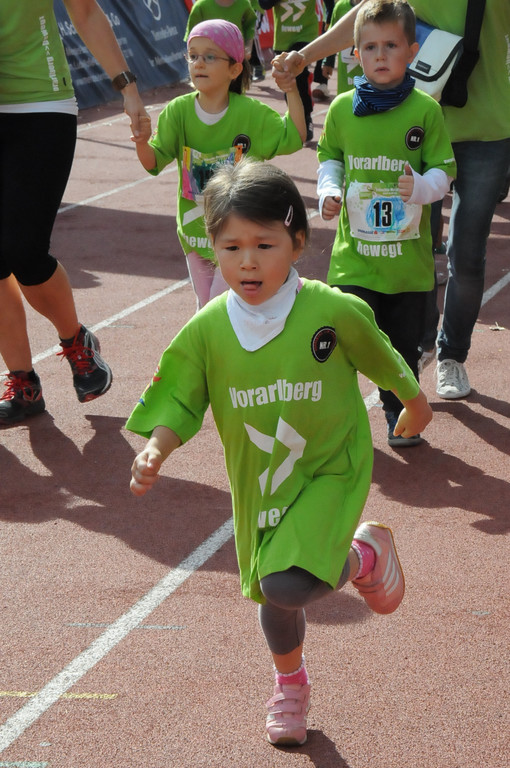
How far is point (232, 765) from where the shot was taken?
3148 mm

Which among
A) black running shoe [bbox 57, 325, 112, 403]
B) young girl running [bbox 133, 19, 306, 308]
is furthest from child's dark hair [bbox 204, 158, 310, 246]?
black running shoe [bbox 57, 325, 112, 403]

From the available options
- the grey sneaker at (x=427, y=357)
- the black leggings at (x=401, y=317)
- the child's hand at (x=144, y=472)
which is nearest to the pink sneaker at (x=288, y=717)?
the child's hand at (x=144, y=472)

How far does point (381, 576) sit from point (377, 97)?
2416 mm

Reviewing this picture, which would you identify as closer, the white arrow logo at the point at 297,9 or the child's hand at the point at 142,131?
the child's hand at the point at 142,131

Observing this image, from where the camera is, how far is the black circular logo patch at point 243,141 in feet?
18.2

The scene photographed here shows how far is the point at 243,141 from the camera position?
5559 millimetres

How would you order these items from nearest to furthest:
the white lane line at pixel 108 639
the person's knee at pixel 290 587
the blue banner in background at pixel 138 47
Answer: the person's knee at pixel 290 587
the white lane line at pixel 108 639
the blue banner in background at pixel 138 47

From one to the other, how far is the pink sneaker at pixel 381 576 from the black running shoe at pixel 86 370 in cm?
268

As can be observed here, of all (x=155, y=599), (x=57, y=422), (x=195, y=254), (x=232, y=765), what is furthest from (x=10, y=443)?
(x=232, y=765)

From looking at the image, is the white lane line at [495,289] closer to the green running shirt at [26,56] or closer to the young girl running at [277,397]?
the green running shirt at [26,56]

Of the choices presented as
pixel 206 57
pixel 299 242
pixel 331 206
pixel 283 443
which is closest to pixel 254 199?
pixel 299 242

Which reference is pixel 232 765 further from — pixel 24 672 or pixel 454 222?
pixel 454 222

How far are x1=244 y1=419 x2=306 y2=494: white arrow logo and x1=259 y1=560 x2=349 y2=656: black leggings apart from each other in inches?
9.9

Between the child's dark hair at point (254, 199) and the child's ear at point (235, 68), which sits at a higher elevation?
the child's dark hair at point (254, 199)
